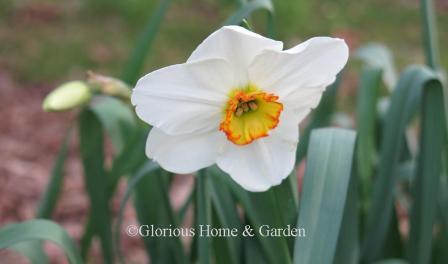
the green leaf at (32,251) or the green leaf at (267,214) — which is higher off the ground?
the green leaf at (267,214)

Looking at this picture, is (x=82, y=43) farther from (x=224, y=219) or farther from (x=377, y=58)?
(x=224, y=219)

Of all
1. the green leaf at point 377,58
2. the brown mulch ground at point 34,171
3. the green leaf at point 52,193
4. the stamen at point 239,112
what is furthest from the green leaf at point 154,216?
the brown mulch ground at point 34,171

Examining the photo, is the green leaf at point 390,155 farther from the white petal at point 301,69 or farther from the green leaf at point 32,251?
the green leaf at point 32,251

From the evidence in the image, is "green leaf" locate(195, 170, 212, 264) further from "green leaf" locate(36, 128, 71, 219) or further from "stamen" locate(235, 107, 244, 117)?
"green leaf" locate(36, 128, 71, 219)

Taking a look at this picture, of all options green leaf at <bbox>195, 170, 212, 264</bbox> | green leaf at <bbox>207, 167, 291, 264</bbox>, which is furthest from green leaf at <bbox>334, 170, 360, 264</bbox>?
green leaf at <bbox>195, 170, 212, 264</bbox>

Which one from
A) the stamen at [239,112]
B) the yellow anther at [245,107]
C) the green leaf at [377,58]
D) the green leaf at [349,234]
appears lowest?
the green leaf at [349,234]

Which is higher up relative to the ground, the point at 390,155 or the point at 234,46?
the point at 234,46

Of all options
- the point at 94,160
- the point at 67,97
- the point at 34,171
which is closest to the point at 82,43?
the point at 34,171

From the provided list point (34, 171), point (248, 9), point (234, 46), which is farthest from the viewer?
point (34, 171)
